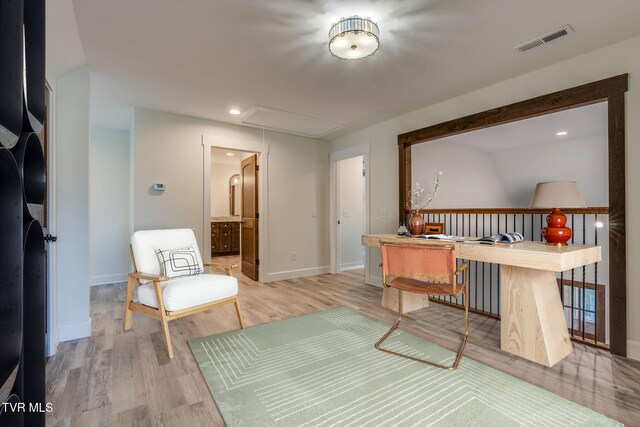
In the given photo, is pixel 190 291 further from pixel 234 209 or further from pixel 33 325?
pixel 234 209

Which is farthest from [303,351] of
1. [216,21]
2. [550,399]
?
[216,21]

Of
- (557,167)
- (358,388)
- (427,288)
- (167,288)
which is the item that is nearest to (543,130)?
(557,167)

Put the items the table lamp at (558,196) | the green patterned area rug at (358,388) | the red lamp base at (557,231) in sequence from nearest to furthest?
the green patterned area rug at (358,388), the red lamp base at (557,231), the table lamp at (558,196)

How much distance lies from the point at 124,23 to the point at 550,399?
3.66 m

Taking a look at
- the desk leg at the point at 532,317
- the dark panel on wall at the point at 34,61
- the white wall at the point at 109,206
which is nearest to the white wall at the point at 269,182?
the white wall at the point at 109,206

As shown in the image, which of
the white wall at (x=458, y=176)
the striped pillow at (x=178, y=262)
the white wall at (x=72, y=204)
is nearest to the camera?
the white wall at (x=72, y=204)

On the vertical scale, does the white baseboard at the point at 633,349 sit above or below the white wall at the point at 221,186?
below

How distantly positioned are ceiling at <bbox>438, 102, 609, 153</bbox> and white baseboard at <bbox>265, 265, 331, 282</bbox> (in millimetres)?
3128

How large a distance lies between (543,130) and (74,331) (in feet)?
20.2

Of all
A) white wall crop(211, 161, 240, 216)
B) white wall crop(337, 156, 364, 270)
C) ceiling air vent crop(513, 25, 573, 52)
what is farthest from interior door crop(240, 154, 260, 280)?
ceiling air vent crop(513, 25, 573, 52)

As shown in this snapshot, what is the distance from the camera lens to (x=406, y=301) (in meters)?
3.18

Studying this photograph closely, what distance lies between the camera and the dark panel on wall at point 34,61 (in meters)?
0.62

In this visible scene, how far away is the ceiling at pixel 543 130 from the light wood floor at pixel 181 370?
2.53 m

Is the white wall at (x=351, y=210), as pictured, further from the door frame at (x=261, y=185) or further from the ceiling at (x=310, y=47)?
the ceiling at (x=310, y=47)
